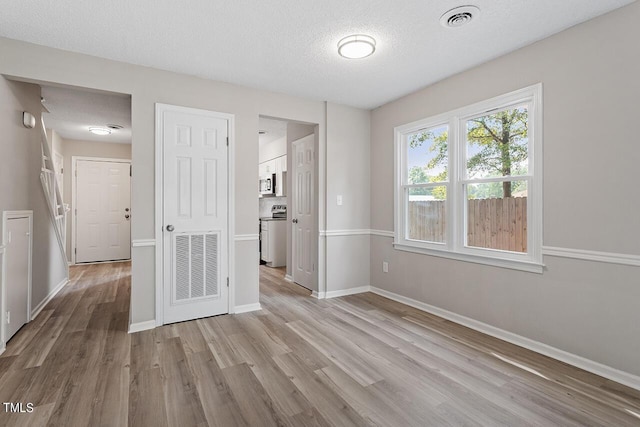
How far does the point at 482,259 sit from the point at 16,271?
4.21m

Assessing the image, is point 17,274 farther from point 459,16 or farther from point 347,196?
point 459,16

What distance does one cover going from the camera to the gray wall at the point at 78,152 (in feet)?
20.2

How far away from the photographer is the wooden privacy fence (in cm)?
270

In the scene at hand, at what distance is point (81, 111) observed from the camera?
443cm

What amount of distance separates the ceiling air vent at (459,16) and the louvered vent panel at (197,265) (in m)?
2.84

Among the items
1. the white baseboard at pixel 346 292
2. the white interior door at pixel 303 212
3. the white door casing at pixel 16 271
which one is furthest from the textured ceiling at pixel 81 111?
the white baseboard at pixel 346 292

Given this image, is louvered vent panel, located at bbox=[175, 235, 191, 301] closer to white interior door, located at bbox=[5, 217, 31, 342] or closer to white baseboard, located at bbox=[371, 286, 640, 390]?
white interior door, located at bbox=[5, 217, 31, 342]

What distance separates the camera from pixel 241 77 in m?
3.23

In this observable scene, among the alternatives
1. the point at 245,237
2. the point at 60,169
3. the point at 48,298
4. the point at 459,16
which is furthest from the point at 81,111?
the point at 459,16

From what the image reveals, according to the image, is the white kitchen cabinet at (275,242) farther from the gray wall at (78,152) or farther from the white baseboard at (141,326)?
the gray wall at (78,152)

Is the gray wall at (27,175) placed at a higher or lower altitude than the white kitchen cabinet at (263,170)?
lower

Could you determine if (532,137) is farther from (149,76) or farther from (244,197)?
(149,76)

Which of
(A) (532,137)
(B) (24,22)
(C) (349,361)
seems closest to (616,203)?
(A) (532,137)

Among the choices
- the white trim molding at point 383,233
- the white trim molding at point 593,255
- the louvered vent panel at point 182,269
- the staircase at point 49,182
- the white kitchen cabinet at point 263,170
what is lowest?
the louvered vent panel at point 182,269
